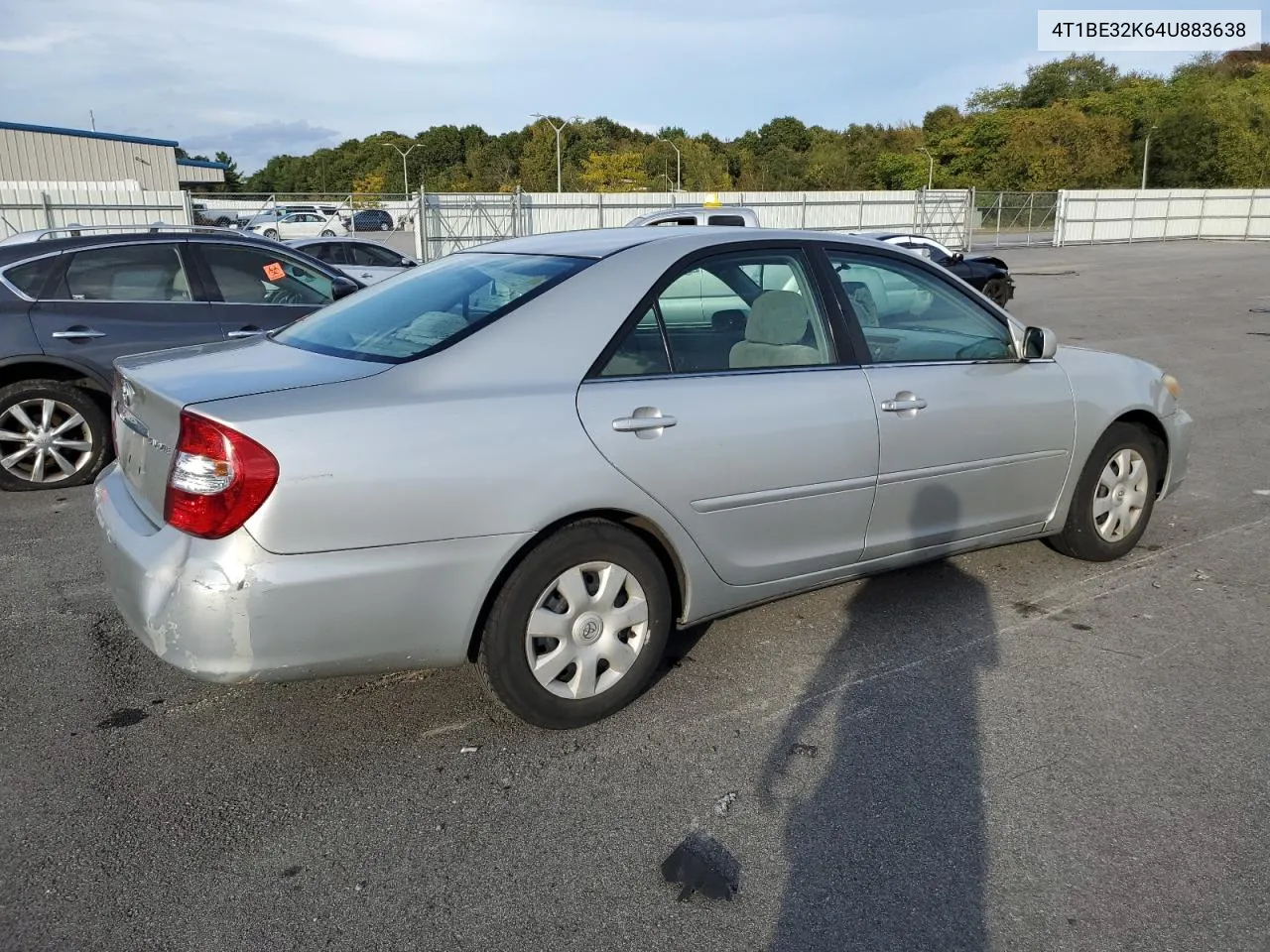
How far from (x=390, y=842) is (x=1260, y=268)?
33.1 meters

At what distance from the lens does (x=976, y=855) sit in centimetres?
276

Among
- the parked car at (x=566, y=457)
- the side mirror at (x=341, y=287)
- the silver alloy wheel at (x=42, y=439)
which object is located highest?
the side mirror at (x=341, y=287)

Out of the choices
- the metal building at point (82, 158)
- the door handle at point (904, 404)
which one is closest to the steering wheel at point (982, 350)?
the door handle at point (904, 404)

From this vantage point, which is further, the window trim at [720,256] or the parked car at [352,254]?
the parked car at [352,254]

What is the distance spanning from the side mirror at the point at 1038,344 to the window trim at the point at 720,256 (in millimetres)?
999

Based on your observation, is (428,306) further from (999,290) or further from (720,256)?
(999,290)

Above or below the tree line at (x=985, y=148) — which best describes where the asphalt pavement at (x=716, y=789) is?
below

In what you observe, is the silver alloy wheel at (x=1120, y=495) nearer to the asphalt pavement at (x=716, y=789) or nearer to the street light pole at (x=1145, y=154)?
the asphalt pavement at (x=716, y=789)

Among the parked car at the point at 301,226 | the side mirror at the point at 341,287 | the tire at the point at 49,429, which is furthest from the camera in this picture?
the parked car at the point at 301,226

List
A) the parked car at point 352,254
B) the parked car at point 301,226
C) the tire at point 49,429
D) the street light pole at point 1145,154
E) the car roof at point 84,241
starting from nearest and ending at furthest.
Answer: the tire at point 49,429
the car roof at point 84,241
the parked car at point 352,254
the parked car at point 301,226
the street light pole at point 1145,154

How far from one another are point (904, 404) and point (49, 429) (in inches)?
212

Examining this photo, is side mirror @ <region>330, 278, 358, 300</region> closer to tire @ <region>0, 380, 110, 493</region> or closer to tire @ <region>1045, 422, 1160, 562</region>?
tire @ <region>0, 380, 110, 493</region>

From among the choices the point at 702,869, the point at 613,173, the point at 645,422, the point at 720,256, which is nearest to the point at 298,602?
the point at 645,422

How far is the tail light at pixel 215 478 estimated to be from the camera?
282 cm
